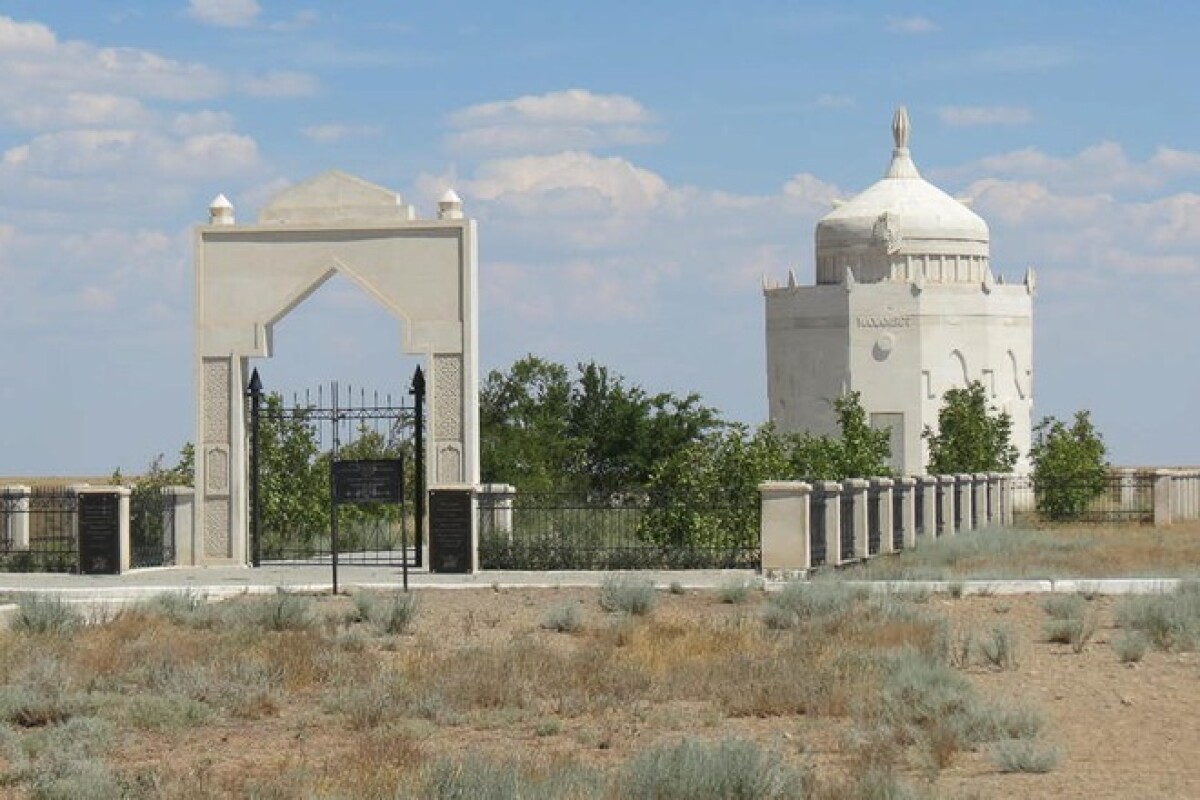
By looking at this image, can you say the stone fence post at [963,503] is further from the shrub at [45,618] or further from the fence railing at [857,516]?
the shrub at [45,618]

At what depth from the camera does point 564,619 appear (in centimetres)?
2139

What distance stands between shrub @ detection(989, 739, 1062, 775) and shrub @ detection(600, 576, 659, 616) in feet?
33.5

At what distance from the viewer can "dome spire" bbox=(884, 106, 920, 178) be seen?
214 feet

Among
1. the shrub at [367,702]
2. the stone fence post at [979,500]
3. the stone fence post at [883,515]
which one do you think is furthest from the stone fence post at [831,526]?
the shrub at [367,702]

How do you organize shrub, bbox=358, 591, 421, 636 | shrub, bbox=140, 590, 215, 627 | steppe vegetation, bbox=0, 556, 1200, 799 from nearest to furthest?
steppe vegetation, bbox=0, 556, 1200, 799
shrub, bbox=358, 591, 421, 636
shrub, bbox=140, 590, 215, 627

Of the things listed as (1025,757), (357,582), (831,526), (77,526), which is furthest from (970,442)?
(1025,757)

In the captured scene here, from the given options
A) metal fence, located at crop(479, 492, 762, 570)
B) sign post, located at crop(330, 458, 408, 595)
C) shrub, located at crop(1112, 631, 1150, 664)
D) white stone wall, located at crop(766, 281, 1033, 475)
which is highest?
white stone wall, located at crop(766, 281, 1033, 475)

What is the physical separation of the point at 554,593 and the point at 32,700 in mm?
11344

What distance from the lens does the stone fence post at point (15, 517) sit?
3216cm

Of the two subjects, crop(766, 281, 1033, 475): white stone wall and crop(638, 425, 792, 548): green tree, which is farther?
crop(766, 281, 1033, 475): white stone wall

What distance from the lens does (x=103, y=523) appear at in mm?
29891

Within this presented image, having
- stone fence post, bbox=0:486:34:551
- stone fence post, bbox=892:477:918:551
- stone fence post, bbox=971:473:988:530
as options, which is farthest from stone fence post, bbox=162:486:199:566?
stone fence post, bbox=971:473:988:530

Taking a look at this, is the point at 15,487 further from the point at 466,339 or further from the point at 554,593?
the point at 554,593

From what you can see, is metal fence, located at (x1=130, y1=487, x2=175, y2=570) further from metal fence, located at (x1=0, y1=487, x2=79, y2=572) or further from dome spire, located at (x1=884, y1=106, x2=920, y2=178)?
dome spire, located at (x1=884, y1=106, x2=920, y2=178)
